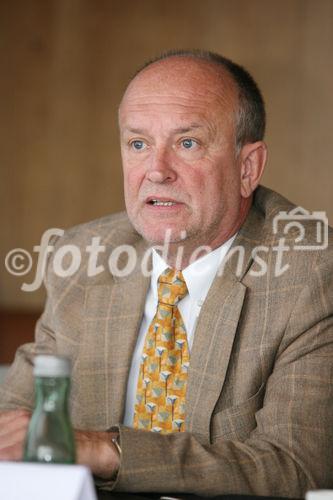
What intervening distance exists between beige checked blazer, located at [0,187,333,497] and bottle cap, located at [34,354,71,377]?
20.7 inches

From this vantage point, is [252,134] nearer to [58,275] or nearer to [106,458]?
[58,275]

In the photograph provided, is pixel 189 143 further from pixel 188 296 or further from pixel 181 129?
pixel 188 296

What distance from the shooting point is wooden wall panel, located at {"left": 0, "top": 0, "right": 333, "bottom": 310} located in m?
6.42

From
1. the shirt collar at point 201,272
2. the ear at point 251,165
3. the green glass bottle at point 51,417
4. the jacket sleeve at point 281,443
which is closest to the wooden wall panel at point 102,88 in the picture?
the ear at point 251,165

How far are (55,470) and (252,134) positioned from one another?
1340 mm

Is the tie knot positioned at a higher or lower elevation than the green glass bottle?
higher

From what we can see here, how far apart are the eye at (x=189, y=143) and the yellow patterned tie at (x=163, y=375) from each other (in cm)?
37

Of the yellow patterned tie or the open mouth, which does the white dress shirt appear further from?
the open mouth

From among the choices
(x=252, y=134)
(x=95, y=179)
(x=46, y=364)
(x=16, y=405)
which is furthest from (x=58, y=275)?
(x=95, y=179)

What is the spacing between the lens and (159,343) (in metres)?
2.04

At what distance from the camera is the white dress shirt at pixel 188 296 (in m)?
2.05

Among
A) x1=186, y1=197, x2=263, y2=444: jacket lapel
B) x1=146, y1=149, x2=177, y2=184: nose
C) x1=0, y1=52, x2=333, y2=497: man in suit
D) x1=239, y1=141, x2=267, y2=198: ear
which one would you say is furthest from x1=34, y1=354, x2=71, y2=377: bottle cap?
x1=239, y1=141, x2=267, y2=198: ear

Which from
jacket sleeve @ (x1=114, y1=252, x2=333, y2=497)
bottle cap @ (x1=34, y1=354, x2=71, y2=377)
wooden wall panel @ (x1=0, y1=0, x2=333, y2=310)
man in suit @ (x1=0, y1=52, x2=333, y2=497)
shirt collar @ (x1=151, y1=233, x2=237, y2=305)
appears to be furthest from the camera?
wooden wall panel @ (x1=0, y1=0, x2=333, y2=310)

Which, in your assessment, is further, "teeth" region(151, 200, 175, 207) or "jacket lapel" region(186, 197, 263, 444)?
"teeth" region(151, 200, 175, 207)
